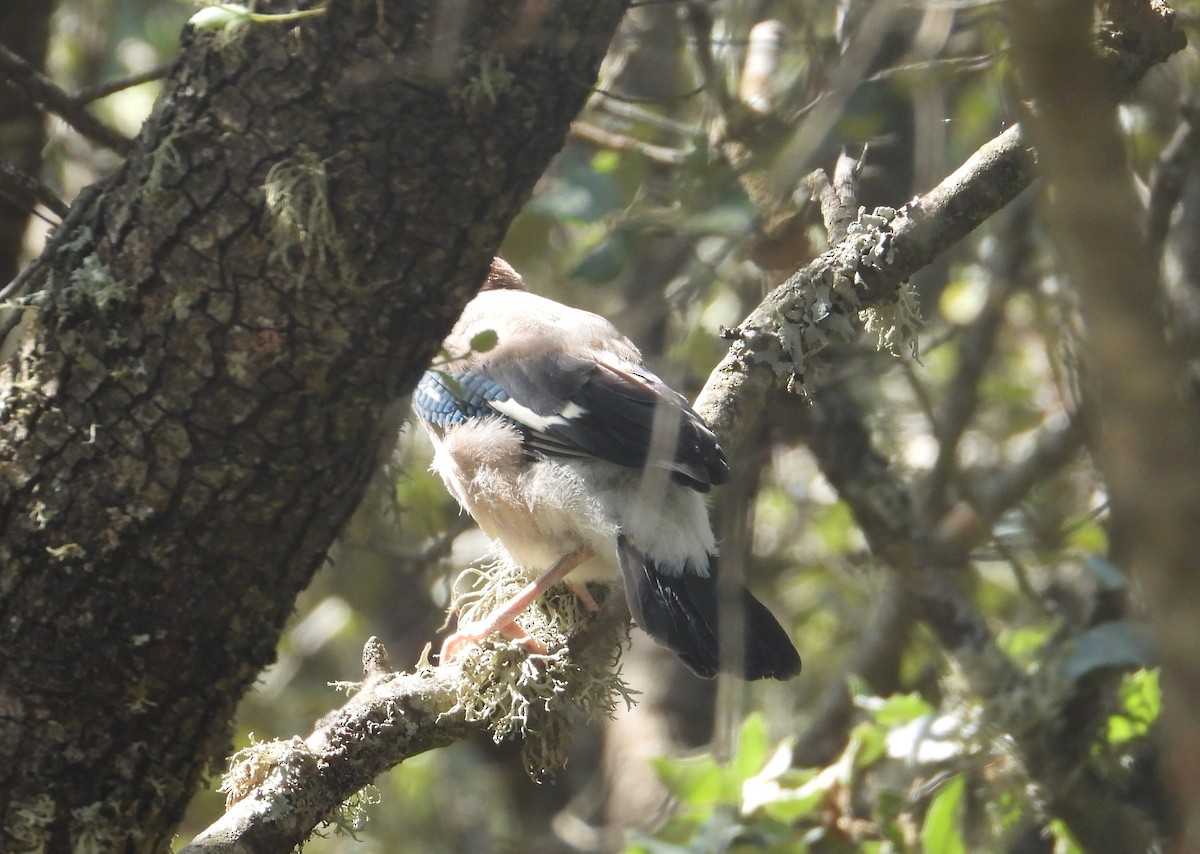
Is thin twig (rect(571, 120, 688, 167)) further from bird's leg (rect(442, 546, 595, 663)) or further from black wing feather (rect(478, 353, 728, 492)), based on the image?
bird's leg (rect(442, 546, 595, 663))

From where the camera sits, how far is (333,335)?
1.95 metres

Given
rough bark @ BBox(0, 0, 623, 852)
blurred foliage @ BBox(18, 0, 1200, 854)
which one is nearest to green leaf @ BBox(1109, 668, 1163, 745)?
blurred foliage @ BBox(18, 0, 1200, 854)

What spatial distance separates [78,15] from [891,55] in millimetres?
3371

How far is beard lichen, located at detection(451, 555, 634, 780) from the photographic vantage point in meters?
2.46

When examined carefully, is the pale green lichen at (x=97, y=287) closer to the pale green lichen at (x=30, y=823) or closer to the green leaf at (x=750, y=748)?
the pale green lichen at (x=30, y=823)

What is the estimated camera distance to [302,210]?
1.86 metres

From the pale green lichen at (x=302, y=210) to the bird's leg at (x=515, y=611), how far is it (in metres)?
1.11

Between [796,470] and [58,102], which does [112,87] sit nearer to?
[58,102]

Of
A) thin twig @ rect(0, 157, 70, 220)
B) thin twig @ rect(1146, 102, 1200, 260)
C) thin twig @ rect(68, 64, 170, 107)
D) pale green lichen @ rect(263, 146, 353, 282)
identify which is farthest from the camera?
thin twig @ rect(1146, 102, 1200, 260)

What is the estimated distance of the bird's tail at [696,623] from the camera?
108 inches

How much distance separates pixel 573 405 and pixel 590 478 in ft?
0.67

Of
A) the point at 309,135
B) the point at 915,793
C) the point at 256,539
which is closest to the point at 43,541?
the point at 256,539

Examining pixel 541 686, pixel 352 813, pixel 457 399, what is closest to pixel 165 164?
pixel 541 686

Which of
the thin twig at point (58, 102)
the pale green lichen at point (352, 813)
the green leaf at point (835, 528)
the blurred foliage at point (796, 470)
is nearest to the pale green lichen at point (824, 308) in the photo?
the blurred foliage at point (796, 470)
